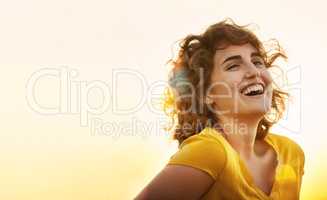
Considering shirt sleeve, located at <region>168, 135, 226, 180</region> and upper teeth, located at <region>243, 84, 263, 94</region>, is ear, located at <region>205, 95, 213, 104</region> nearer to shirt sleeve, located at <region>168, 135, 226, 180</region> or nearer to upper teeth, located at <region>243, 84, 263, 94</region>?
upper teeth, located at <region>243, 84, 263, 94</region>

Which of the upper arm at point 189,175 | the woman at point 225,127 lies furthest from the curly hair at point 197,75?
the upper arm at point 189,175

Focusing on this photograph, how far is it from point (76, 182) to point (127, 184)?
0.14 meters

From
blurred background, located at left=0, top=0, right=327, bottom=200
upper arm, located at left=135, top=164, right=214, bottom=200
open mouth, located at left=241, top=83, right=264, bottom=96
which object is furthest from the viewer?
blurred background, located at left=0, top=0, right=327, bottom=200

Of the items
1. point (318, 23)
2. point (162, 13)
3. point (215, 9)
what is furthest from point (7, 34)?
point (318, 23)

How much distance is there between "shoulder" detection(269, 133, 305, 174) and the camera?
3.51 ft

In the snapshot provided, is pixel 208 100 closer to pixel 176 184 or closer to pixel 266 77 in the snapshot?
pixel 266 77

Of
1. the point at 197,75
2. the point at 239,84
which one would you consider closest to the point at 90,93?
the point at 197,75

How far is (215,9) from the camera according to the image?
1390 mm

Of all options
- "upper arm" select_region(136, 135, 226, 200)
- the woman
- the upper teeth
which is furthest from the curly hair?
"upper arm" select_region(136, 135, 226, 200)

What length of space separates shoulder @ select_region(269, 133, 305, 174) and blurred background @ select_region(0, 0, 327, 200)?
222 millimetres

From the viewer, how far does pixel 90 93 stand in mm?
1306

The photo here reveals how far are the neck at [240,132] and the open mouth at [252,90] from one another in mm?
57

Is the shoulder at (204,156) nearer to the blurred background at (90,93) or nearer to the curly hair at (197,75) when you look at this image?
the curly hair at (197,75)

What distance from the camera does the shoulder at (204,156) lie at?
0.84 metres
